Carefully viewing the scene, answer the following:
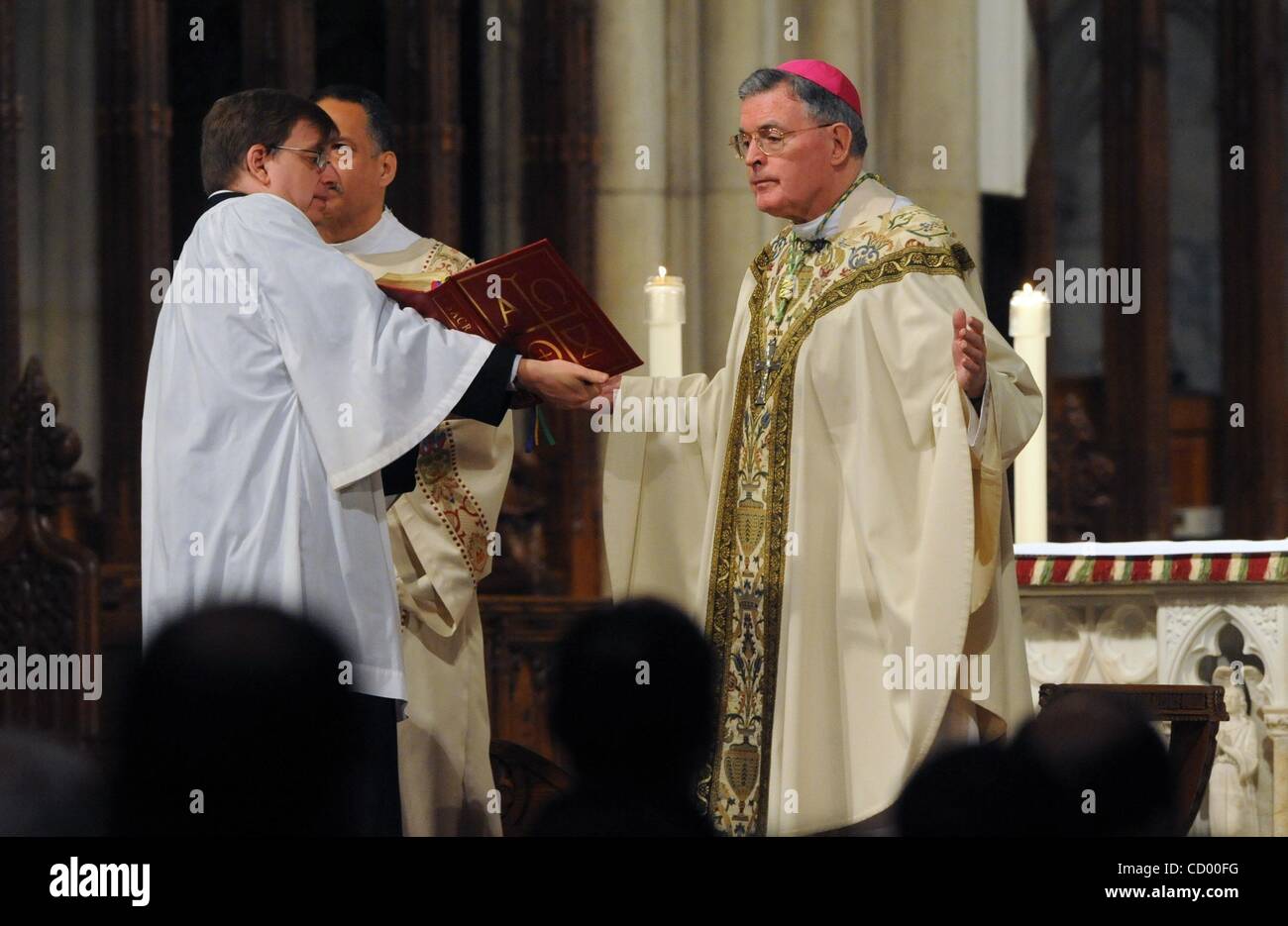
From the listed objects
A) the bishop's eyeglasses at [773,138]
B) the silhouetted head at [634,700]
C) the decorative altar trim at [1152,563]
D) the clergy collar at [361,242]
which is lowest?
the silhouetted head at [634,700]

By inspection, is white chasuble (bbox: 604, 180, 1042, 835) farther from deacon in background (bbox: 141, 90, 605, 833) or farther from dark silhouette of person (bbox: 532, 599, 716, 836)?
dark silhouette of person (bbox: 532, 599, 716, 836)

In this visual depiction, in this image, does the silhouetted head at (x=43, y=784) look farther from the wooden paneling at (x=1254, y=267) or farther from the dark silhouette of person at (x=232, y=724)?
the wooden paneling at (x=1254, y=267)

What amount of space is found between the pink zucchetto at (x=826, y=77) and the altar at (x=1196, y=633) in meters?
1.41

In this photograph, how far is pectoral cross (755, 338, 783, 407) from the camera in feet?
15.9

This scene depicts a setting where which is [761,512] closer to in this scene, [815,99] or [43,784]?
[815,99]

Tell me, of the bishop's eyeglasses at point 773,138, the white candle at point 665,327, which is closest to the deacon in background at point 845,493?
the bishop's eyeglasses at point 773,138

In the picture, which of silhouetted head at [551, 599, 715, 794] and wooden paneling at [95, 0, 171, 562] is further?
wooden paneling at [95, 0, 171, 562]

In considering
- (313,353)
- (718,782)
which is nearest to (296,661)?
(313,353)

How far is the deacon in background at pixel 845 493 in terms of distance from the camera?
446cm

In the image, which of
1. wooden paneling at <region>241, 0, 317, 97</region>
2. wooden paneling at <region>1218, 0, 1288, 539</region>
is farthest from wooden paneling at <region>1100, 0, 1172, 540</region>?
wooden paneling at <region>241, 0, 317, 97</region>

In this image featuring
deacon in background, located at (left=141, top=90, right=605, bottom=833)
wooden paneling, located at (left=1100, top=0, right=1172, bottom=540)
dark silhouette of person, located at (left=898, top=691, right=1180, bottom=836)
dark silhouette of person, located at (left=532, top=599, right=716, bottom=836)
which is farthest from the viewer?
wooden paneling, located at (left=1100, top=0, right=1172, bottom=540)

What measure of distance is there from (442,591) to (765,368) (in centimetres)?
101

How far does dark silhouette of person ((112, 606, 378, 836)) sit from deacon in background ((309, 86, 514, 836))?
2.49m

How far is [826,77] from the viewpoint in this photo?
4848mm
